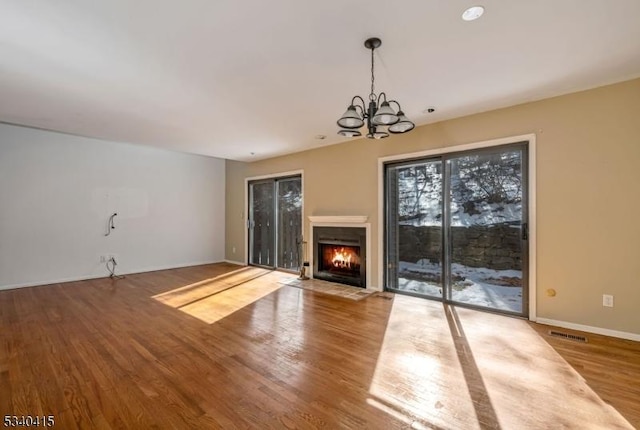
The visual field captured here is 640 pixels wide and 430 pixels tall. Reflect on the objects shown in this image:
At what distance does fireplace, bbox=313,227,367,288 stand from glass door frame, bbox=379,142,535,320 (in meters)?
0.42

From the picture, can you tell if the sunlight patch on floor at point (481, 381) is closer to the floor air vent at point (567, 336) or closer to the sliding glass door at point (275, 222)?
the floor air vent at point (567, 336)

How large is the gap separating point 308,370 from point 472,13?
2.83 metres

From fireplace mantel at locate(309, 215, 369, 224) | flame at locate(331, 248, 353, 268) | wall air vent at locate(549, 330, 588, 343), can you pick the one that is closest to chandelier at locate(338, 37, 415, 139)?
fireplace mantel at locate(309, 215, 369, 224)

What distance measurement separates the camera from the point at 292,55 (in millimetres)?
2539

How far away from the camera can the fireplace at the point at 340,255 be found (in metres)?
5.08

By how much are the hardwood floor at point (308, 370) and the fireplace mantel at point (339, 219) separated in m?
1.57

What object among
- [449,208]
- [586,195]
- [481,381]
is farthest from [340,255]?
[586,195]

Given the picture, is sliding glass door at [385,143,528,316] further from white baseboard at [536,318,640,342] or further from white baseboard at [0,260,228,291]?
white baseboard at [0,260,228,291]

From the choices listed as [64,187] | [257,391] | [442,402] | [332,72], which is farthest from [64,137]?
[442,402]

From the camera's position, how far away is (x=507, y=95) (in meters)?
3.35

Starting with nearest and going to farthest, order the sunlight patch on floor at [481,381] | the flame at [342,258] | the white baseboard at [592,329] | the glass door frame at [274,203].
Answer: the sunlight patch on floor at [481,381]
the white baseboard at [592,329]
the flame at [342,258]
the glass door frame at [274,203]

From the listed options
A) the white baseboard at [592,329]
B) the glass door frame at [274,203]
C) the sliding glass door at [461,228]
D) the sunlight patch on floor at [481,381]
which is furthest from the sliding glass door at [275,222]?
the white baseboard at [592,329]

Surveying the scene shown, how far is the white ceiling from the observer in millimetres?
2008

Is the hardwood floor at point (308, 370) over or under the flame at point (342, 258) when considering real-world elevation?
under
